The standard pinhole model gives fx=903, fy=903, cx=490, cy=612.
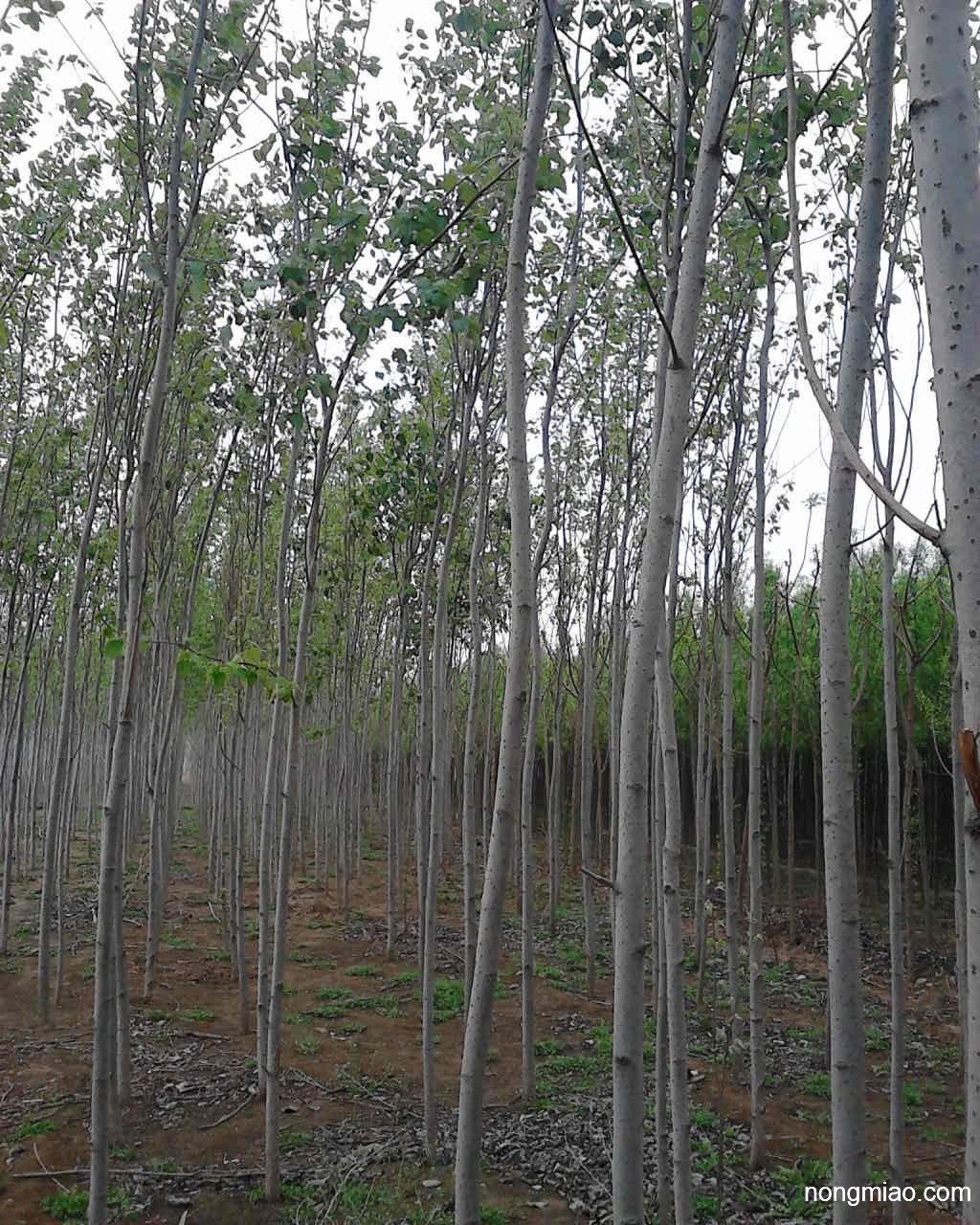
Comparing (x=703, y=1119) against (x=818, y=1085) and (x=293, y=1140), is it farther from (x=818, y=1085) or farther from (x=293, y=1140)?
(x=293, y=1140)

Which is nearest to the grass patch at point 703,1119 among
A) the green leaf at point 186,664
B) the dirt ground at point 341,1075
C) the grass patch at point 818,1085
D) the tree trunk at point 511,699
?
the dirt ground at point 341,1075

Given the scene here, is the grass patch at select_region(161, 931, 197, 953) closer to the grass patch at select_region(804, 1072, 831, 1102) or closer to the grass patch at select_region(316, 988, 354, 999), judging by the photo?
the grass patch at select_region(316, 988, 354, 999)

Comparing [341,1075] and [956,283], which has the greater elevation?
[956,283]

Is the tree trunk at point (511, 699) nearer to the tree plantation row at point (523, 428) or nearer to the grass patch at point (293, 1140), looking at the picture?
the tree plantation row at point (523, 428)

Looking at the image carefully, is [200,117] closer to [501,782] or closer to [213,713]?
[501,782]

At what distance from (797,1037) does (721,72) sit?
25.5 ft

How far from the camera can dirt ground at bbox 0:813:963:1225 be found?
4938 millimetres

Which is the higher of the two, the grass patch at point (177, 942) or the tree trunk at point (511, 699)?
the tree trunk at point (511, 699)

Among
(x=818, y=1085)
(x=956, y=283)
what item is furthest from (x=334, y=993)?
(x=956, y=283)

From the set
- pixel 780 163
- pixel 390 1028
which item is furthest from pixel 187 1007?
pixel 780 163

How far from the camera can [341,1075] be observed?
6.71 metres

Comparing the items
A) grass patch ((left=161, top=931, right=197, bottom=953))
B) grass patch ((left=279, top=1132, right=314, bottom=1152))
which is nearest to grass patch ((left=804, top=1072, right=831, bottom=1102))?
grass patch ((left=279, top=1132, right=314, bottom=1152))

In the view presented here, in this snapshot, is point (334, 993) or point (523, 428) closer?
point (523, 428)

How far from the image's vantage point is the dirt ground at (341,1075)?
4938mm
